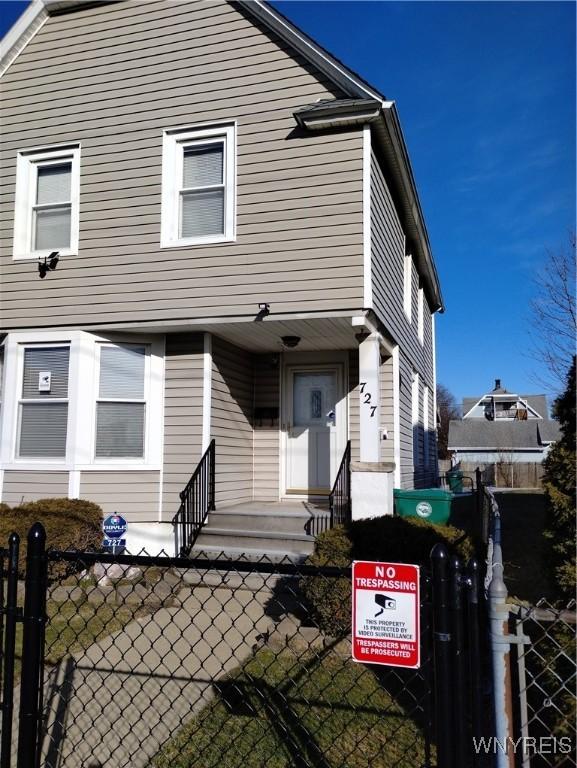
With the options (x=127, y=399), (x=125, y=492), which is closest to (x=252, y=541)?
(x=125, y=492)

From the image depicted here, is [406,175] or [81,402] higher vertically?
[406,175]

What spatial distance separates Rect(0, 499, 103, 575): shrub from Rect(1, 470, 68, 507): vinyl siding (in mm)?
448

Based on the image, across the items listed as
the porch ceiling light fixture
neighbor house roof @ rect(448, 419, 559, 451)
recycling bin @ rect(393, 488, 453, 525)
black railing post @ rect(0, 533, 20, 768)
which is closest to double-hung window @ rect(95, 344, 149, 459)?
the porch ceiling light fixture

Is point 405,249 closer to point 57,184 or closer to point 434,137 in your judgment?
point 434,137

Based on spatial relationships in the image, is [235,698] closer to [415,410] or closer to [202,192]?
[202,192]

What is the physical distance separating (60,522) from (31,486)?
1.46m

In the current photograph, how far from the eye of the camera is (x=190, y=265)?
8.25 meters

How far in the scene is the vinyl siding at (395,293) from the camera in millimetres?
8164

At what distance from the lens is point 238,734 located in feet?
11.5

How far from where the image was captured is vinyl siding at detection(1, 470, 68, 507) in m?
8.29

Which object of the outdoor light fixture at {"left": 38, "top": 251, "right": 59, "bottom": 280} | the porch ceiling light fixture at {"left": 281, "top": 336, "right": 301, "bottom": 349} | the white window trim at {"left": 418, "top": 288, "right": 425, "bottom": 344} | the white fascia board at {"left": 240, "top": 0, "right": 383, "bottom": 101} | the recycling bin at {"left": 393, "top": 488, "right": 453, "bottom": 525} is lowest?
the recycling bin at {"left": 393, "top": 488, "right": 453, "bottom": 525}

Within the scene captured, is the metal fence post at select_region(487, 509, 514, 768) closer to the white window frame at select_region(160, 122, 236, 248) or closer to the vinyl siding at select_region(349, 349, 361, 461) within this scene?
the white window frame at select_region(160, 122, 236, 248)

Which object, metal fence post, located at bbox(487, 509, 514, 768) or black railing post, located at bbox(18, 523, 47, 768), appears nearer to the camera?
metal fence post, located at bbox(487, 509, 514, 768)

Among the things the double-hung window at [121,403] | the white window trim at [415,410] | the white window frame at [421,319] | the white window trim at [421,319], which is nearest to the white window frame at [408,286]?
the white window trim at [415,410]
